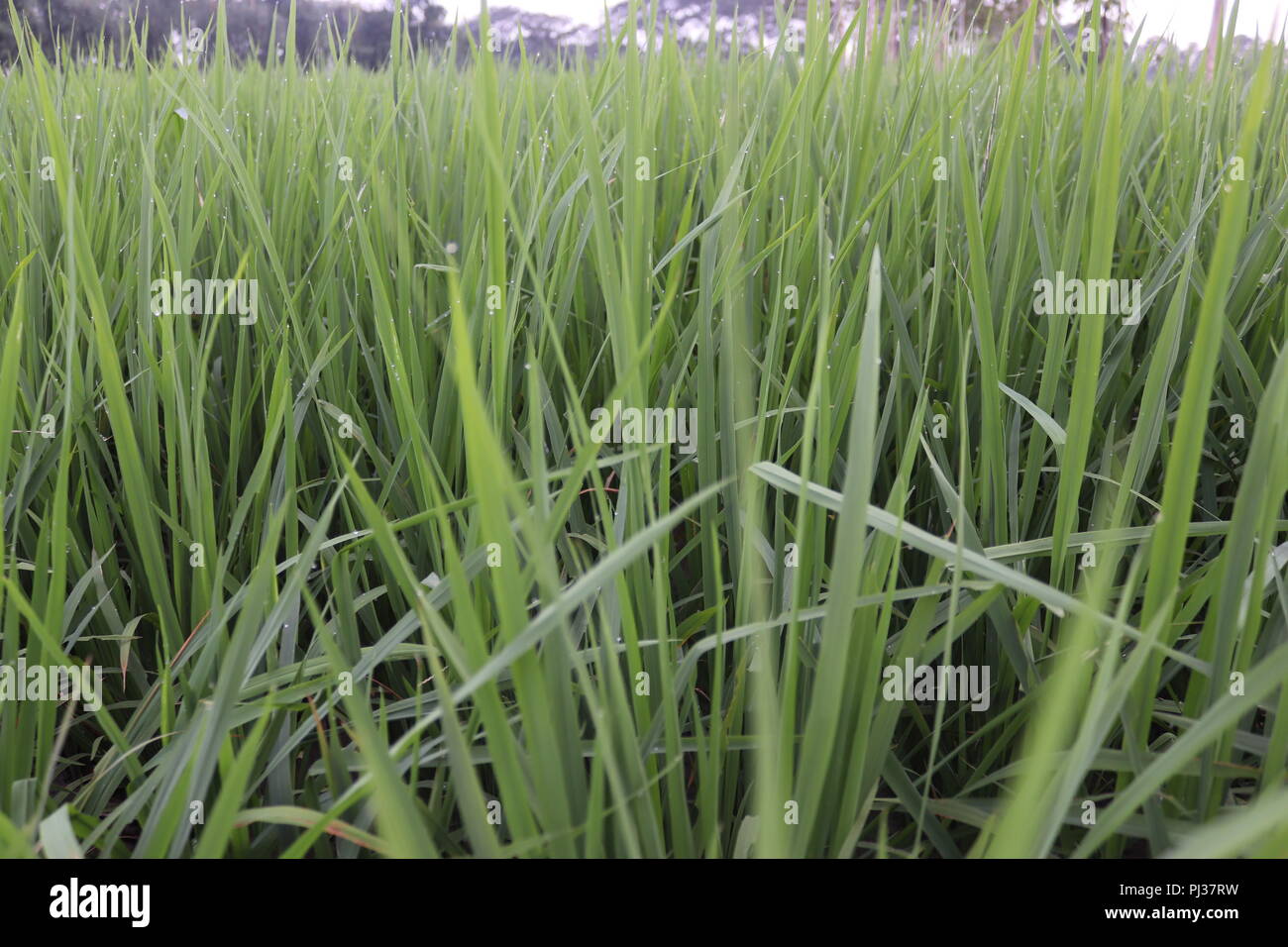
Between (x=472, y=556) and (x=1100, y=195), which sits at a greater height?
(x=1100, y=195)

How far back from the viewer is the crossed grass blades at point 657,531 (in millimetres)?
373

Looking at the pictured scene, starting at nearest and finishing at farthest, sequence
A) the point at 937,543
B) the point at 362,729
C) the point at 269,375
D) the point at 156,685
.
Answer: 1. the point at 362,729
2. the point at 937,543
3. the point at 156,685
4. the point at 269,375

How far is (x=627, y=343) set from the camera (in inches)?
18.5

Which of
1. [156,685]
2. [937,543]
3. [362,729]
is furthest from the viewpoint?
[156,685]

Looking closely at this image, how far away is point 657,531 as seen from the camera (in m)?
0.35

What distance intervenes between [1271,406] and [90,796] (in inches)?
26.9

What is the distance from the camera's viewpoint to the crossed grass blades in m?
0.37

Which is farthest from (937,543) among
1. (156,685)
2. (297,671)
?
(156,685)

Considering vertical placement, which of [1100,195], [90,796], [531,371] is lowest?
[90,796]

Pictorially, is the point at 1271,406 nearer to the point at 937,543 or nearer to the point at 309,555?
the point at 937,543

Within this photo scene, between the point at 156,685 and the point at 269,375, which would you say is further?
the point at 269,375

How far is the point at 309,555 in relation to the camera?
0.46m
